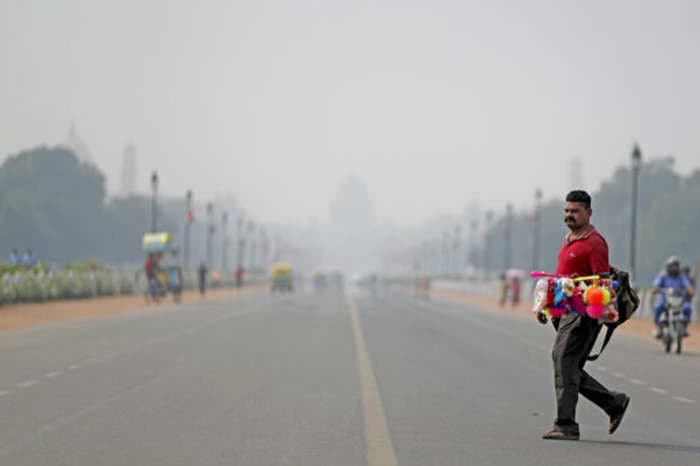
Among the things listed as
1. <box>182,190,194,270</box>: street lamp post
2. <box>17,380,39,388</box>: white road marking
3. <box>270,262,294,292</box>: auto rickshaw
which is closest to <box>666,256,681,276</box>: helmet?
<box>17,380,39,388</box>: white road marking

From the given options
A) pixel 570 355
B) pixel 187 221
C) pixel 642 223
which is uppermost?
pixel 642 223

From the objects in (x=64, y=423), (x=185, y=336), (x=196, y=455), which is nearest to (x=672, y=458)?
(x=196, y=455)

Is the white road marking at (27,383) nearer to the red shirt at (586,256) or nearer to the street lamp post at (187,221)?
the red shirt at (586,256)

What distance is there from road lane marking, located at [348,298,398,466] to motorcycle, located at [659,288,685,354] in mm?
7114

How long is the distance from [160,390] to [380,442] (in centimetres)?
A: 465

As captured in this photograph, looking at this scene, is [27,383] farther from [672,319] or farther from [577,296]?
[672,319]

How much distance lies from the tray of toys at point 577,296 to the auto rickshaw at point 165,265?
41.6 metres

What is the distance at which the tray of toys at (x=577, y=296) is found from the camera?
9797 mm

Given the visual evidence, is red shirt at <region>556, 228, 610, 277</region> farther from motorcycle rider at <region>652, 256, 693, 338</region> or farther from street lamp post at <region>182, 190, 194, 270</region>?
street lamp post at <region>182, 190, 194, 270</region>

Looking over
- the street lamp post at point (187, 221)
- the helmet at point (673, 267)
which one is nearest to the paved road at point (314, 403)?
the helmet at point (673, 267)

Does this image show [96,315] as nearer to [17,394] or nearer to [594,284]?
[17,394]

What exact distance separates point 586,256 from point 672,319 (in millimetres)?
14481

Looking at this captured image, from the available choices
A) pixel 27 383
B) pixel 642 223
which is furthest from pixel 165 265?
pixel 642 223

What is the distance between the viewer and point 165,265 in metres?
52.3
